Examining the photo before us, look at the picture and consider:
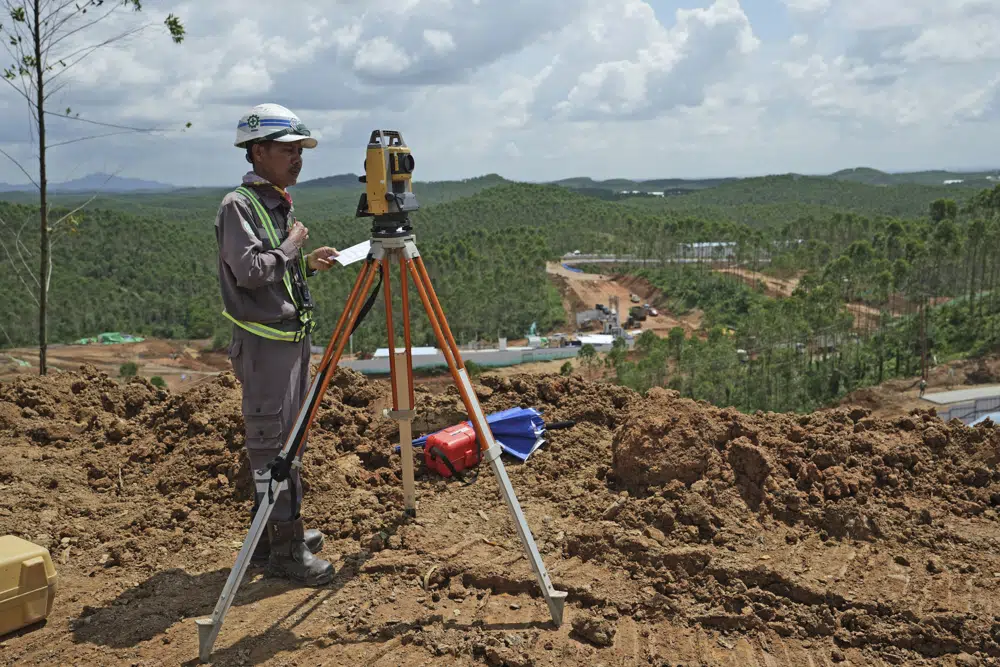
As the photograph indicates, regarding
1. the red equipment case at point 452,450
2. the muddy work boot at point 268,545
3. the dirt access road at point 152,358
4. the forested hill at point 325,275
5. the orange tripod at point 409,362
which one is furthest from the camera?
the forested hill at point 325,275

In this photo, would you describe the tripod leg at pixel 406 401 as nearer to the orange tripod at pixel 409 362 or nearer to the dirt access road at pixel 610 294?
the orange tripod at pixel 409 362

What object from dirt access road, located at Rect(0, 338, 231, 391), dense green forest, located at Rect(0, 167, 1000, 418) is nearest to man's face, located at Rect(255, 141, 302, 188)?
dense green forest, located at Rect(0, 167, 1000, 418)

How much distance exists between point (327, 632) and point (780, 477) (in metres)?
2.65

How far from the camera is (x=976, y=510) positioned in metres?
4.07

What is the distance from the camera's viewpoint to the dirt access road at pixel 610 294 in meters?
60.6

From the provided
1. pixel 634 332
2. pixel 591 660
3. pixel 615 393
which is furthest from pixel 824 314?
pixel 591 660

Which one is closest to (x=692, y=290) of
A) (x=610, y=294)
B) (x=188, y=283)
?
(x=610, y=294)

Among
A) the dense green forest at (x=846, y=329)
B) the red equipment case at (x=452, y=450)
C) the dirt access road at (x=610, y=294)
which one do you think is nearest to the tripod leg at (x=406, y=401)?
the red equipment case at (x=452, y=450)

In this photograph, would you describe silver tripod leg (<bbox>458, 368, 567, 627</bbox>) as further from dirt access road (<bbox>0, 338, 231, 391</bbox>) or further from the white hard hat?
dirt access road (<bbox>0, 338, 231, 391</bbox>)

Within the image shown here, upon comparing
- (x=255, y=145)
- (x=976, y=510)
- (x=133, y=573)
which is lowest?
(x=133, y=573)

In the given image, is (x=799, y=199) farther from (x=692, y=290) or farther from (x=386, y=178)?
(x=386, y=178)

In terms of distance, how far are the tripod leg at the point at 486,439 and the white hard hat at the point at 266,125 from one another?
798mm

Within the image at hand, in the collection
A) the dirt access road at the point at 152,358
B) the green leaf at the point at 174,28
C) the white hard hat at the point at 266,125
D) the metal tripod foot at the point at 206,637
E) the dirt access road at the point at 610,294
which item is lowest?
the dirt access road at the point at 152,358

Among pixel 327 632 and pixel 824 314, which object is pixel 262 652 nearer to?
pixel 327 632
